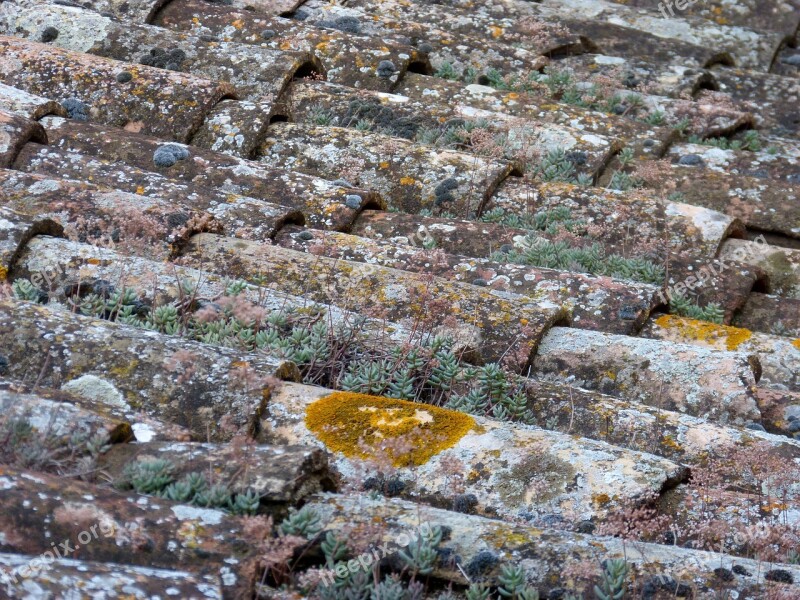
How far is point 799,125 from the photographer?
6.83 m

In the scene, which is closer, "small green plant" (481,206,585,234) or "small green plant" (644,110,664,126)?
"small green plant" (481,206,585,234)

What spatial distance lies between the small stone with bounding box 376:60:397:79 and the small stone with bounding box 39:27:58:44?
169 cm

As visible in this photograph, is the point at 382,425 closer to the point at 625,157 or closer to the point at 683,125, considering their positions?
the point at 625,157

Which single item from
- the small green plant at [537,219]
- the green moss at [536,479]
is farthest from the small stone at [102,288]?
the small green plant at [537,219]

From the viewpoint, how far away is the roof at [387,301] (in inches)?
107

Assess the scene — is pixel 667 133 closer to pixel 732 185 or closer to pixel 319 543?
pixel 732 185

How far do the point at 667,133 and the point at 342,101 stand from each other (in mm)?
1700

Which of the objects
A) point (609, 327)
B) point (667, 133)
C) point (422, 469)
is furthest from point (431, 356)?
point (667, 133)

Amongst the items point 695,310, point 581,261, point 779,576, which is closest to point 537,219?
point 581,261

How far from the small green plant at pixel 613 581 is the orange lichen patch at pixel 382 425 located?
722mm

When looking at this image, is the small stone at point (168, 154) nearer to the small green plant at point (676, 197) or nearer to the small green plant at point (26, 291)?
the small green plant at point (26, 291)

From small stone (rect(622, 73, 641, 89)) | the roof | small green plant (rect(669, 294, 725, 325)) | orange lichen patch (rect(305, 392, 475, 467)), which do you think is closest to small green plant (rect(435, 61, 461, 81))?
the roof

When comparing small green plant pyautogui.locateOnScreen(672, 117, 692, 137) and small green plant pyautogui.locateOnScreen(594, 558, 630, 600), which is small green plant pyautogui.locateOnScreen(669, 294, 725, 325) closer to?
small green plant pyautogui.locateOnScreen(672, 117, 692, 137)

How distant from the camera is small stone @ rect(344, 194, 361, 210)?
5008 mm
